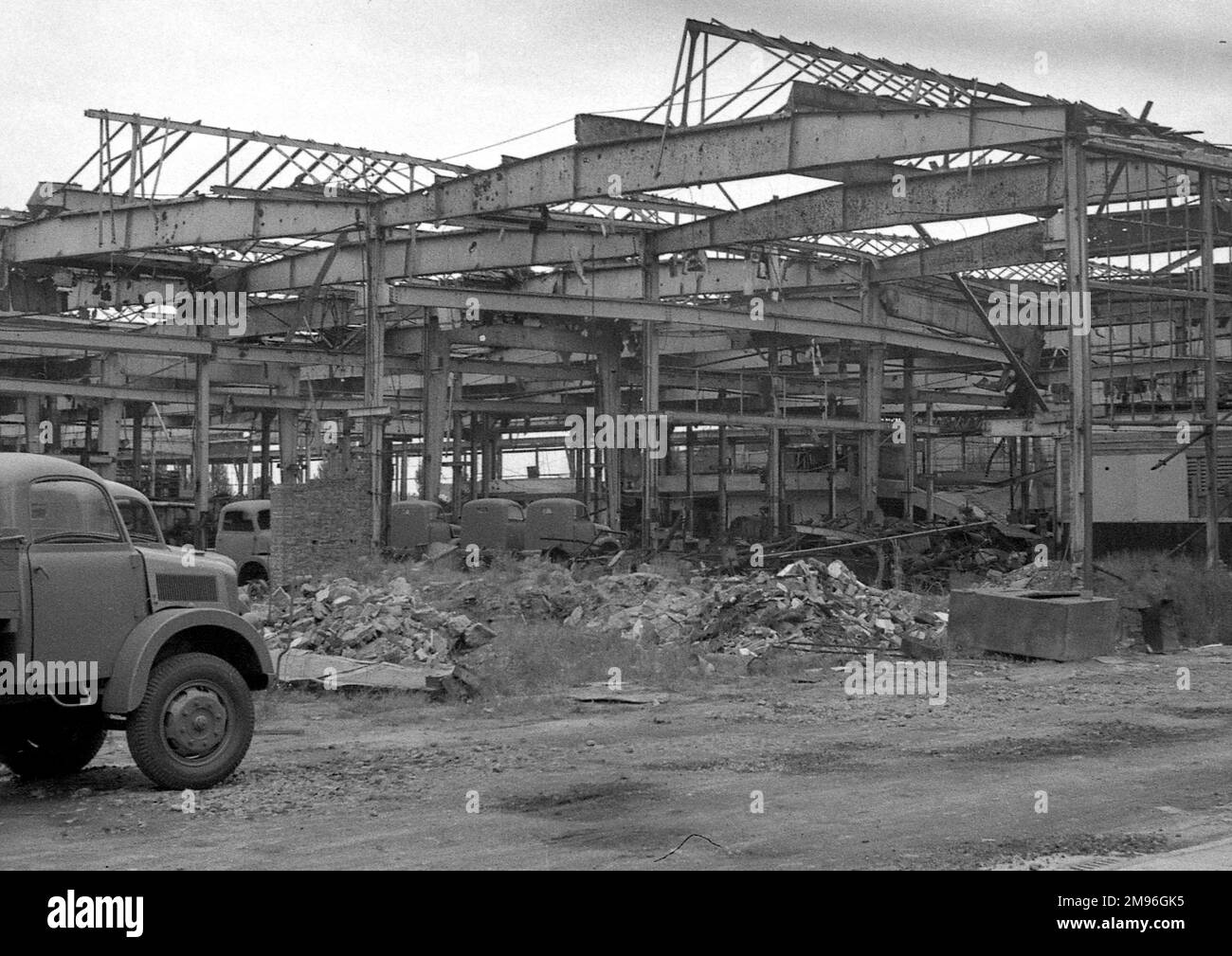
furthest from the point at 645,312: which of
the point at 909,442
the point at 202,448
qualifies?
the point at 202,448

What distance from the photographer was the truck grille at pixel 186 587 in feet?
31.3

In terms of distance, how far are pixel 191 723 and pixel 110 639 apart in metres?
0.76

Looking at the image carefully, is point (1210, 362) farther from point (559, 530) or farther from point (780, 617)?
point (559, 530)

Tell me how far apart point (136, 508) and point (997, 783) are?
6.29 m

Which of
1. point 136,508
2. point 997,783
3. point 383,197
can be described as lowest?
point 997,783

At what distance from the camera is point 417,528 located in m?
32.0

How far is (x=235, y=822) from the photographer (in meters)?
8.50

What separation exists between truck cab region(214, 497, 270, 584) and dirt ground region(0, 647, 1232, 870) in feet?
52.0

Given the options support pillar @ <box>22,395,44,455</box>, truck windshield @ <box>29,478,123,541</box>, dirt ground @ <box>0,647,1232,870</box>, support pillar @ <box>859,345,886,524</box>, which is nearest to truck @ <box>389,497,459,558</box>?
support pillar @ <box>859,345,886,524</box>

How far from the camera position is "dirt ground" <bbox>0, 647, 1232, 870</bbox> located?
25.0 feet

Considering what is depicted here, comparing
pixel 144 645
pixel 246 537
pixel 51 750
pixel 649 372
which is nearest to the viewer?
pixel 144 645

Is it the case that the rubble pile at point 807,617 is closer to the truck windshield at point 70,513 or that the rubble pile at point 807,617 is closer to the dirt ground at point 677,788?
the dirt ground at point 677,788

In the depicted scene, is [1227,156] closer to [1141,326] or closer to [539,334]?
[1141,326]
